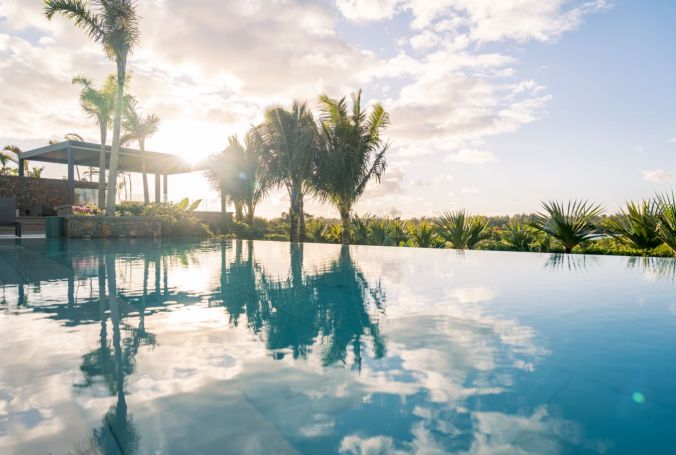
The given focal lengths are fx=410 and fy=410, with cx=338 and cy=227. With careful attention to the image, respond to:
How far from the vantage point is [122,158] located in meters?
24.7

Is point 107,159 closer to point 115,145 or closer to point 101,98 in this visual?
point 101,98

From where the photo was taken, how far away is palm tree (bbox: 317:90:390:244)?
18734 millimetres

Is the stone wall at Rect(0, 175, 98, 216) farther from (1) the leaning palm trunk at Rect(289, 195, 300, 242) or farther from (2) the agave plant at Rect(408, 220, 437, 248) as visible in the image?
(2) the agave plant at Rect(408, 220, 437, 248)

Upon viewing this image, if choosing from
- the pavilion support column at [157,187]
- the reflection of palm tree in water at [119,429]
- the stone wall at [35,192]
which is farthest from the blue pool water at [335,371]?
the stone wall at [35,192]

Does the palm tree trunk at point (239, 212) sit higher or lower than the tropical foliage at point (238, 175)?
lower

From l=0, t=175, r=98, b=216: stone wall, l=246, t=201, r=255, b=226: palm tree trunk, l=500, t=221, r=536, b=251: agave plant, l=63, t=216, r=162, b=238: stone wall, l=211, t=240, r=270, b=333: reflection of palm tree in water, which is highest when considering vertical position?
l=0, t=175, r=98, b=216: stone wall

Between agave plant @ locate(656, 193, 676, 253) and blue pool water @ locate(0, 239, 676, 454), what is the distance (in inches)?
254

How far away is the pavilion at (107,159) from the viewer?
68.4 feet

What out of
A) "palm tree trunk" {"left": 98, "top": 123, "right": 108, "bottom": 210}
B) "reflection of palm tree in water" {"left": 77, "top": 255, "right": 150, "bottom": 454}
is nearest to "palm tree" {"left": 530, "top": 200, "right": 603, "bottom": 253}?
"reflection of palm tree in water" {"left": 77, "top": 255, "right": 150, "bottom": 454}

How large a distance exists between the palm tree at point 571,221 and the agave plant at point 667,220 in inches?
53.3

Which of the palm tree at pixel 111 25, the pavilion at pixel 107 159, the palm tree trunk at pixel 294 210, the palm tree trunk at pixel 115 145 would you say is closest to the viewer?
the palm tree at pixel 111 25

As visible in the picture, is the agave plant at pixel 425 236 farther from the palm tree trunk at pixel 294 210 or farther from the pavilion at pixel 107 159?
the pavilion at pixel 107 159

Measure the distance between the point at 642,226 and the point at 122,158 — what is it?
25563mm

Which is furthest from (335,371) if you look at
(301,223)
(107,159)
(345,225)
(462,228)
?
(107,159)
